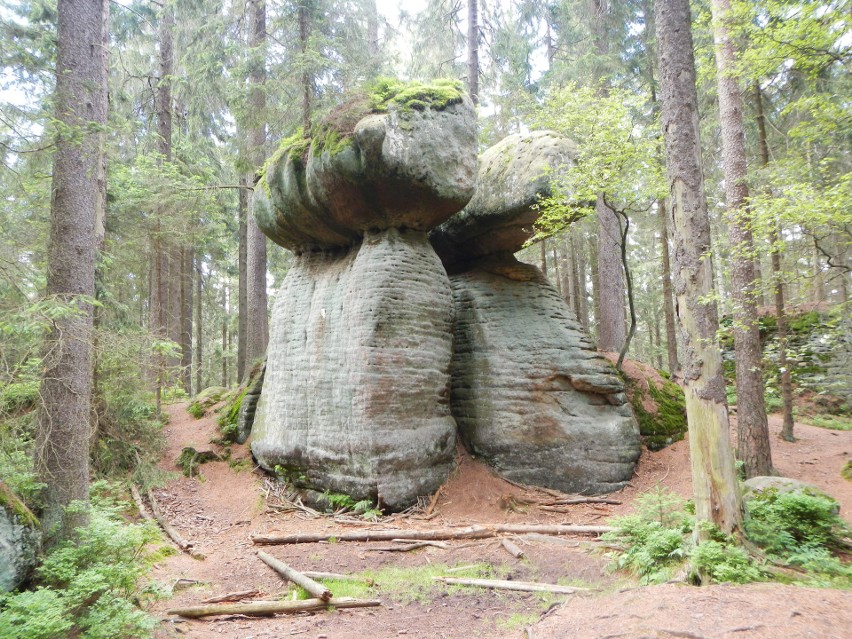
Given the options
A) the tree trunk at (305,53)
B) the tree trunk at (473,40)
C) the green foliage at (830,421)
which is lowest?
the green foliage at (830,421)

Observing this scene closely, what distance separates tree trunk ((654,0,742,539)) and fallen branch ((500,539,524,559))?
1.93 meters

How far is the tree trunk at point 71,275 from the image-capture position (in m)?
4.71

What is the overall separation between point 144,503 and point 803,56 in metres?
10.8

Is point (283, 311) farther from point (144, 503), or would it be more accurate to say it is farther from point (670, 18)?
point (670, 18)

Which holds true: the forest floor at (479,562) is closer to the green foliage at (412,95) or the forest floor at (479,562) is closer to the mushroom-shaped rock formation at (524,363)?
the mushroom-shaped rock formation at (524,363)

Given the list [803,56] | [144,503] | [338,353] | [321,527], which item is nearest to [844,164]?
[803,56]

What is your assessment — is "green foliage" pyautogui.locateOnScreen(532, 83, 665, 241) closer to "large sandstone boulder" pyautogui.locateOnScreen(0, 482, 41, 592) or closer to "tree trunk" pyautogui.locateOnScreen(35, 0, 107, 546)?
"tree trunk" pyautogui.locateOnScreen(35, 0, 107, 546)

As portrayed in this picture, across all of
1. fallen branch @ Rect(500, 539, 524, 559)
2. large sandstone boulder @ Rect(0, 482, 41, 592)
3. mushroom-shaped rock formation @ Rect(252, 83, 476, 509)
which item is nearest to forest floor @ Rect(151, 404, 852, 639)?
fallen branch @ Rect(500, 539, 524, 559)

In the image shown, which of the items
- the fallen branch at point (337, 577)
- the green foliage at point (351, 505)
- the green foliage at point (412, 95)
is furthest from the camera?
the green foliage at point (412, 95)

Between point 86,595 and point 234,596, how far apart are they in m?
1.40

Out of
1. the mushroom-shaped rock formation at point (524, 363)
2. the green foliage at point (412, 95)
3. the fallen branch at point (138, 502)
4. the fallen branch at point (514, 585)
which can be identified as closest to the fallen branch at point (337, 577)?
the fallen branch at point (514, 585)

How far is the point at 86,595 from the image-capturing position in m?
3.81

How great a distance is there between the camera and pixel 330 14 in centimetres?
1272

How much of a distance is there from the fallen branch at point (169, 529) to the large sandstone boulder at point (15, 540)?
2292 millimetres
